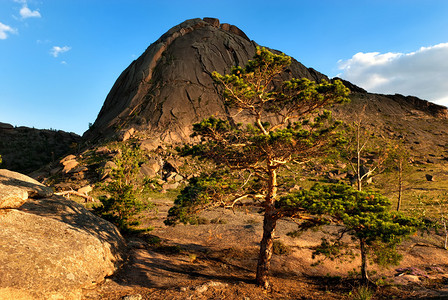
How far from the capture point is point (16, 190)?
Result: 9.69m

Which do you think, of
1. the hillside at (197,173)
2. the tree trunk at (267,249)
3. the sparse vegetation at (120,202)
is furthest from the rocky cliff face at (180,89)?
the tree trunk at (267,249)

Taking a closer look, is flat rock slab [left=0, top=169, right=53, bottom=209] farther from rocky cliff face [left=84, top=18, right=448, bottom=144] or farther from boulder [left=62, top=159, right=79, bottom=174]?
rocky cliff face [left=84, top=18, right=448, bottom=144]

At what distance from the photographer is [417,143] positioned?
6794 centimetres

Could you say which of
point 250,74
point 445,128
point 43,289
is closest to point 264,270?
point 43,289

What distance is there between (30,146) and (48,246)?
260ft

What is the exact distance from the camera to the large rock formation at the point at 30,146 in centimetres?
6266

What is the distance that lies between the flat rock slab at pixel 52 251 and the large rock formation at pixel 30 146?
2338 inches

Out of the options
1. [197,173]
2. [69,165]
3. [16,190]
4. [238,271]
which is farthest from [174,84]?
[238,271]

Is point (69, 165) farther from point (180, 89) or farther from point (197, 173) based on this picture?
point (180, 89)

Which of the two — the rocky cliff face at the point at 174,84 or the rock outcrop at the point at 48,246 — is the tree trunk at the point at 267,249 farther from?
the rocky cliff face at the point at 174,84

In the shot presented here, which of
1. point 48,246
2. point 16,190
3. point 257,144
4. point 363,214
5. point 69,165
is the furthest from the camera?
point 69,165

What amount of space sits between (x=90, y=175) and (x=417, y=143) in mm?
82232

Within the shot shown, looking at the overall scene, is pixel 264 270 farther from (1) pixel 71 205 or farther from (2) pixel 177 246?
(1) pixel 71 205

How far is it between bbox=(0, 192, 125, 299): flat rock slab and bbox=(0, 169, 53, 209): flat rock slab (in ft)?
1.10
